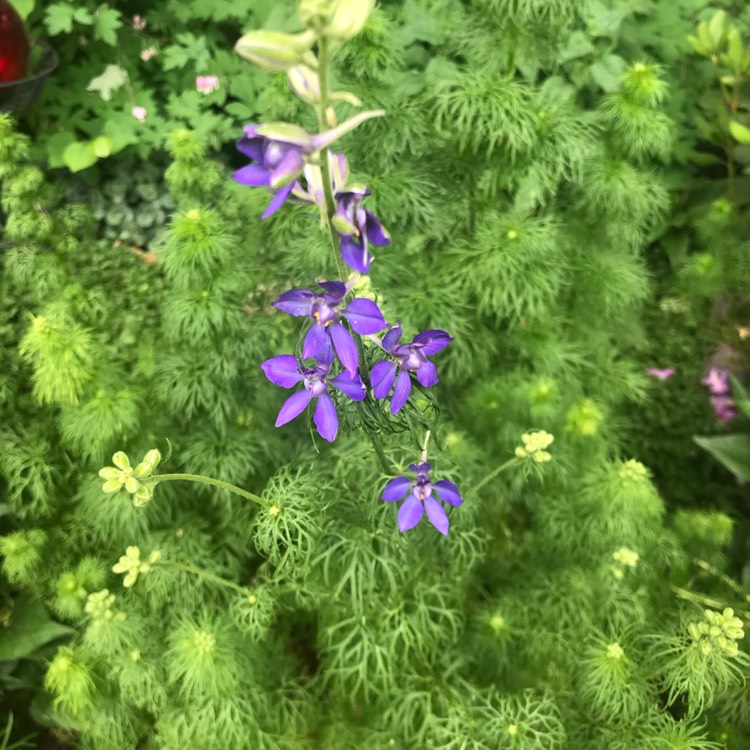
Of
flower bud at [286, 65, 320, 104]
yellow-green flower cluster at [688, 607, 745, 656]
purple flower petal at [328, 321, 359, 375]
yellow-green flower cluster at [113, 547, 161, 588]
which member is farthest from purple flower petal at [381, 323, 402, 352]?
yellow-green flower cluster at [688, 607, 745, 656]

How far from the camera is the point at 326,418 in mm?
802

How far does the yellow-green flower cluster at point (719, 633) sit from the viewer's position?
1.04 metres

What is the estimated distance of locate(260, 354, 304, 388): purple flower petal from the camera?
0.82 meters

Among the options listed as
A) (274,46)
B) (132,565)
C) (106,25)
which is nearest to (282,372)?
(274,46)

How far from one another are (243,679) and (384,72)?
1353 millimetres

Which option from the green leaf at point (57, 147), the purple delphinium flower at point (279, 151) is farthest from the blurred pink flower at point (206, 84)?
the purple delphinium flower at point (279, 151)

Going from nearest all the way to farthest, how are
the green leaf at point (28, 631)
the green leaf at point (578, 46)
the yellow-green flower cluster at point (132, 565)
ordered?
1. the yellow-green flower cluster at point (132, 565)
2. the green leaf at point (28, 631)
3. the green leaf at point (578, 46)

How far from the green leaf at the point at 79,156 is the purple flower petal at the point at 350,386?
172 centimetres

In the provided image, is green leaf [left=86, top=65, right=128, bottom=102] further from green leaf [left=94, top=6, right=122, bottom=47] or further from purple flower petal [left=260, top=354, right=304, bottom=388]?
purple flower petal [left=260, top=354, right=304, bottom=388]

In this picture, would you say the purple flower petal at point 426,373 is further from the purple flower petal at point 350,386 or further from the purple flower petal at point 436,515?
the purple flower petal at point 436,515

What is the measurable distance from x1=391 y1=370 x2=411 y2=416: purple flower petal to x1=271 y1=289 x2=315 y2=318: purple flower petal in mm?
156

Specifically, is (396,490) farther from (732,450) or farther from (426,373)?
(732,450)

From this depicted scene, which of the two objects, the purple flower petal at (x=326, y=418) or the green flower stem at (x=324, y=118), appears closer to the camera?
the green flower stem at (x=324, y=118)

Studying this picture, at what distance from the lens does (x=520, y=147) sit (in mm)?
1389
